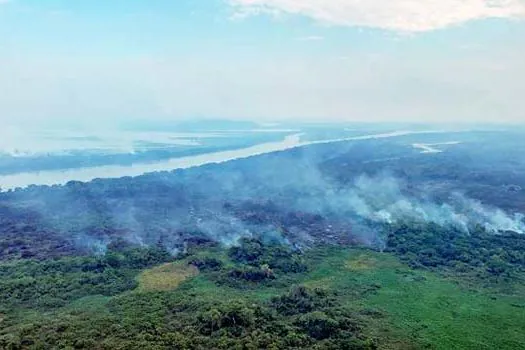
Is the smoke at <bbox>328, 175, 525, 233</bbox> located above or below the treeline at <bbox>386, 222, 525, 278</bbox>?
above

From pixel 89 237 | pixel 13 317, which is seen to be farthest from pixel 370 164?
pixel 13 317

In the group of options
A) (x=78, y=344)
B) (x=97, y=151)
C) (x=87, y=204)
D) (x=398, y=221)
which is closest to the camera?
(x=78, y=344)

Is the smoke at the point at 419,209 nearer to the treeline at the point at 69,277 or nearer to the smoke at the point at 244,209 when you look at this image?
the smoke at the point at 244,209

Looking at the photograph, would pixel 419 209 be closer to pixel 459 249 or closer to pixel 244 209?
pixel 459 249

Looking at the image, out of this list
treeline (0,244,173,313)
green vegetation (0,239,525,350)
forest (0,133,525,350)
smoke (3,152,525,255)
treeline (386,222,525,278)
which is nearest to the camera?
green vegetation (0,239,525,350)

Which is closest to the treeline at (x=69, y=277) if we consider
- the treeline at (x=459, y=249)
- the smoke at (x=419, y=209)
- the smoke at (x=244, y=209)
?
the smoke at (x=244, y=209)

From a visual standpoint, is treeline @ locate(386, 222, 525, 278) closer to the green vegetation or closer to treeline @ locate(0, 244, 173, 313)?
the green vegetation

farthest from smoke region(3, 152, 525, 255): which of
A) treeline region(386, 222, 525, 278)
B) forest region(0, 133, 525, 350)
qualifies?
treeline region(386, 222, 525, 278)

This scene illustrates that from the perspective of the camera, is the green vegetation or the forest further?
the forest

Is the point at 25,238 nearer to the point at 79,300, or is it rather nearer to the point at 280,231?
the point at 79,300
